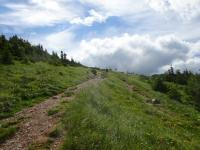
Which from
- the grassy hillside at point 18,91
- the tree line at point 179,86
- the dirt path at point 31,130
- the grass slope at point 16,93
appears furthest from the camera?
the tree line at point 179,86

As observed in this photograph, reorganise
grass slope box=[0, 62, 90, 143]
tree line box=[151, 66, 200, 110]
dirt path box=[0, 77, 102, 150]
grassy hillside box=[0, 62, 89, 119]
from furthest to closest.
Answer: tree line box=[151, 66, 200, 110], grassy hillside box=[0, 62, 89, 119], grass slope box=[0, 62, 90, 143], dirt path box=[0, 77, 102, 150]

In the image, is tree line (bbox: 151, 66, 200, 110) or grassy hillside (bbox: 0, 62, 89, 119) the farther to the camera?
tree line (bbox: 151, 66, 200, 110)

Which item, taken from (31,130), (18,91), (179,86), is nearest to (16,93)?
(18,91)

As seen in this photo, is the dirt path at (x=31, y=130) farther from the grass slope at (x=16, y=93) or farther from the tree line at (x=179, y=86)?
the tree line at (x=179, y=86)

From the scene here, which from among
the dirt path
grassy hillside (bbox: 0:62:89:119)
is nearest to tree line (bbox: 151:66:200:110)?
grassy hillside (bbox: 0:62:89:119)

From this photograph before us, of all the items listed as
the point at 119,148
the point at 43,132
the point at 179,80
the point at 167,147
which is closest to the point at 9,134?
the point at 43,132

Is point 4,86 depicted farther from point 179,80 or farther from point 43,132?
point 179,80

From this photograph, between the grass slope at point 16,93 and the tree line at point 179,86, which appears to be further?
the tree line at point 179,86

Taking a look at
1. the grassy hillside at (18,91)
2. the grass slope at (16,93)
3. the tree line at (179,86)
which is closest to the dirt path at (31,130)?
the grass slope at (16,93)

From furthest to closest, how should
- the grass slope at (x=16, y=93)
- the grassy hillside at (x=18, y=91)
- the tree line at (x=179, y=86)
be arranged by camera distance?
the tree line at (x=179, y=86), the grassy hillside at (x=18, y=91), the grass slope at (x=16, y=93)

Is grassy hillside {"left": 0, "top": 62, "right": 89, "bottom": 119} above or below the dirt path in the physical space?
above

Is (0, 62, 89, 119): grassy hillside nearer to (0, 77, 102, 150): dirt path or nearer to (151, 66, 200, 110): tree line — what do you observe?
(0, 77, 102, 150): dirt path

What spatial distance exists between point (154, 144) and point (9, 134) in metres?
7.29

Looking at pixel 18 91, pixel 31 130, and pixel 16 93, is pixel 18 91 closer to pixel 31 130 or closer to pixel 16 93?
pixel 16 93
